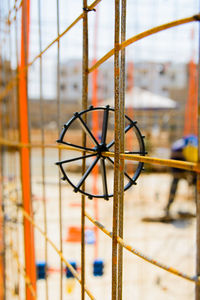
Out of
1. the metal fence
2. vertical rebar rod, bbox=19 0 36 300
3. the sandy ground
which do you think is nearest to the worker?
the sandy ground

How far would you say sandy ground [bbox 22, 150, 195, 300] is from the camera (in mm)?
2553

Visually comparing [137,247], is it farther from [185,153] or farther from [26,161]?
[26,161]

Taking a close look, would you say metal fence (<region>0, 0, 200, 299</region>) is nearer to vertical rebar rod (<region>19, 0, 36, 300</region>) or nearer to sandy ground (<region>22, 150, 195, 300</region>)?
vertical rebar rod (<region>19, 0, 36, 300</region>)

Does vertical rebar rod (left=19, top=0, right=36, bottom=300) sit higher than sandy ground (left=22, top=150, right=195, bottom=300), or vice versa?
vertical rebar rod (left=19, top=0, right=36, bottom=300)

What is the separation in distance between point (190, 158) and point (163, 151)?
4.30 meters

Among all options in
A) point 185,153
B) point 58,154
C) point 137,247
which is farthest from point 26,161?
point 185,153

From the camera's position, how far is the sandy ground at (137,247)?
8.38ft

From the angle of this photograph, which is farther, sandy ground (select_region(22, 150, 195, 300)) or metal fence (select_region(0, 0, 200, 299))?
sandy ground (select_region(22, 150, 195, 300))

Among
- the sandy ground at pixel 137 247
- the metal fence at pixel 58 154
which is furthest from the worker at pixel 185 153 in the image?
the metal fence at pixel 58 154

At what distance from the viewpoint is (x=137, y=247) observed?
136 inches

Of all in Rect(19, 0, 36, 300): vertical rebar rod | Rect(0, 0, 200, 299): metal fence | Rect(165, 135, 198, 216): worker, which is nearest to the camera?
Rect(0, 0, 200, 299): metal fence

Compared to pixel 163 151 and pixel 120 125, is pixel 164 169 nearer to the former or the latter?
pixel 163 151

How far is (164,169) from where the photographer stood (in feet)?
26.6

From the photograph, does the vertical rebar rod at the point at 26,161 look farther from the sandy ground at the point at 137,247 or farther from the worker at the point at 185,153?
the worker at the point at 185,153
